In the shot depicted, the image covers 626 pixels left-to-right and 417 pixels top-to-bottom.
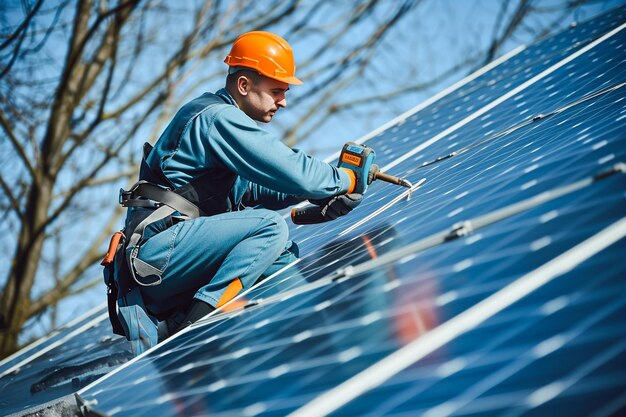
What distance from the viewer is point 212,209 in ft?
13.3

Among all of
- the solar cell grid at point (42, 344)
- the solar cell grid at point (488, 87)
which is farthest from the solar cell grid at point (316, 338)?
the solar cell grid at point (42, 344)

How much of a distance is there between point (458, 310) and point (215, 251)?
2.08 metres

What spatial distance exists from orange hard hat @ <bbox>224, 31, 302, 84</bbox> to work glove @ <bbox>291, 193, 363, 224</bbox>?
732mm

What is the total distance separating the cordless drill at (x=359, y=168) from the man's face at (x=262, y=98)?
494 millimetres

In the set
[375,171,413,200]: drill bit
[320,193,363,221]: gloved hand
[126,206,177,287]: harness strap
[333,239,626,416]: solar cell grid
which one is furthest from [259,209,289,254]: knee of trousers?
[333,239,626,416]: solar cell grid

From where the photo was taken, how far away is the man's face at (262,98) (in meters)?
4.22

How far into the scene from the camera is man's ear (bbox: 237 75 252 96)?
421 centimetres

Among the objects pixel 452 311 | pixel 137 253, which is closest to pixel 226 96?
pixel 137 253

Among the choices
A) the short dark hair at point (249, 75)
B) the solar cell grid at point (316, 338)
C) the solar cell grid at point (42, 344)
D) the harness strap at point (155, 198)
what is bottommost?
the solar cell grid at point (316, 338)

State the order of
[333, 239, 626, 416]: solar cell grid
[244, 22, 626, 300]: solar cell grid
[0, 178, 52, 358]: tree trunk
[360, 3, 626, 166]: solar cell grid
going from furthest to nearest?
[0, 178, 52, 358]: tree trunk < [360, 3, 626, 166]: solar cell grid < [244, 22, 626, 300]: solar cell grid < [333, 239, 626, 416]: solar cell grid

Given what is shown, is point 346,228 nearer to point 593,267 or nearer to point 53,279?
point 593,267

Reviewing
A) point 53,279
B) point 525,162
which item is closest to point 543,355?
Answer: point 525,162

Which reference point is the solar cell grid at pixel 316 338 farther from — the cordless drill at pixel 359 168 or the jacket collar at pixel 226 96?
the jacket collar at pixel 226 96

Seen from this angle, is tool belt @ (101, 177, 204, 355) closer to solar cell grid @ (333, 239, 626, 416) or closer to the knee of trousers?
the knee of trousers
